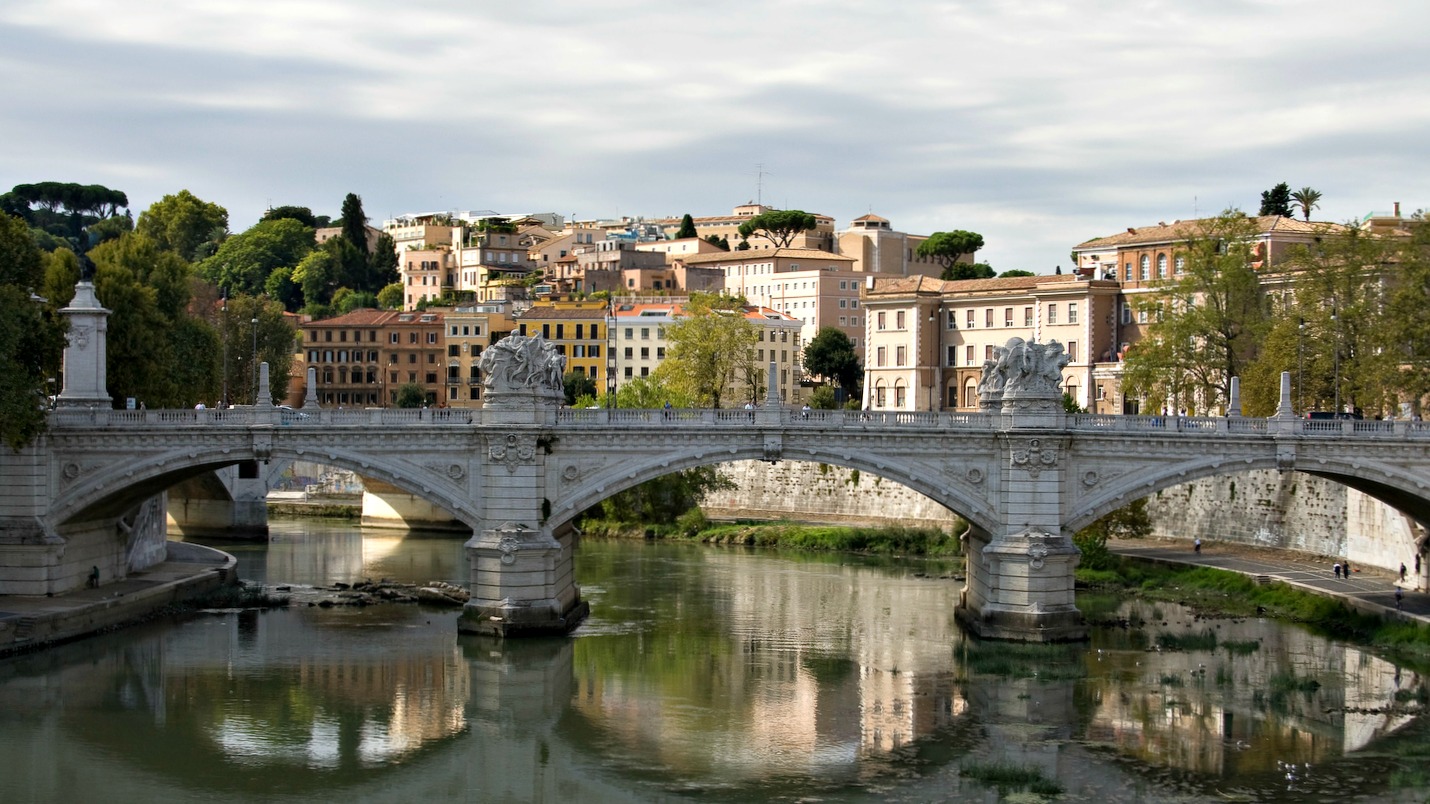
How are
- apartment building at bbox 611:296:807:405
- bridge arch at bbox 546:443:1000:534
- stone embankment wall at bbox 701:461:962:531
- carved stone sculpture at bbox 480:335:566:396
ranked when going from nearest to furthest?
carved stone sculpture at bbox 480:335:566:396
bridge arch at bbox 546:443:1000:534
stone embankment wall at bbox 701:461:962:531
apartment building at bbox 611:296:807:405

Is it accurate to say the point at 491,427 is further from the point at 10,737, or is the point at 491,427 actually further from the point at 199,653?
the point at 10,737

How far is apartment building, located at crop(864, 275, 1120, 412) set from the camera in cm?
7612

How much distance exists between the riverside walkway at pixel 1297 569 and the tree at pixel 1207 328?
523cm

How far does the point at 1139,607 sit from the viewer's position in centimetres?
4712

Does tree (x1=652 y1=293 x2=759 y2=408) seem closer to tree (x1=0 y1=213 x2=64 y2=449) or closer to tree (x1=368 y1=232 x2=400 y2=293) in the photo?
tree (x1=0 y1=213 x2=64 y2=449)

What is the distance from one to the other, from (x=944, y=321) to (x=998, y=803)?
180 feet

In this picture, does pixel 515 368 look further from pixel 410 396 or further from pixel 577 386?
pixel 410 396

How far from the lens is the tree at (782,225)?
425ft

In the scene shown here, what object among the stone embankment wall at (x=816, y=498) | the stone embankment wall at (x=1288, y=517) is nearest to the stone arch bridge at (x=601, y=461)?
the stone embankment wall at (x=1288, y=517)

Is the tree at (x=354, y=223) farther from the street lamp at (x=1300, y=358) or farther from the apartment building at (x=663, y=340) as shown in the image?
the street lamp at (x=1300, y=358)

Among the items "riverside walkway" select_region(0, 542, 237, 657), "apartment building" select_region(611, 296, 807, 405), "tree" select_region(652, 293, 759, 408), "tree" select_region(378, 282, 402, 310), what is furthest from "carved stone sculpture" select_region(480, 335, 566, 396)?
"tree" select_region(378, 282, 402, 310)

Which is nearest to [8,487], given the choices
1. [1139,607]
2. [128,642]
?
[128,642]

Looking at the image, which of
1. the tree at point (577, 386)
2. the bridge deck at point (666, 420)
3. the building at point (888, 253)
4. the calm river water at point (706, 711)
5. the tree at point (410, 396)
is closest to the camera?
the calm river water at point (706, 711)

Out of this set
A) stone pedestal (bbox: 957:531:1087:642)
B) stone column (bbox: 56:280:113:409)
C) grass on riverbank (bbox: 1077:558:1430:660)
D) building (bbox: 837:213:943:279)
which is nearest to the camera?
grass on riverbank (bbox: 1077:558:1430:660)
